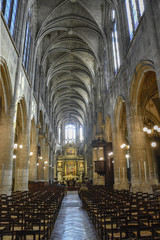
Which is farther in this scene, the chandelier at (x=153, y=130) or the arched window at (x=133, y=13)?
the arched window at (x=133, y=13)

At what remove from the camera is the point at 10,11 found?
1295 centimetres

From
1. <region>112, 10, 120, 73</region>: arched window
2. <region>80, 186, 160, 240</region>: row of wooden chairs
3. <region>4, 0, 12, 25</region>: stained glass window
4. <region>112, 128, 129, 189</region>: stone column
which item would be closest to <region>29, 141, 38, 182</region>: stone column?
<region>112, 128, 129, 189</region>: stone column

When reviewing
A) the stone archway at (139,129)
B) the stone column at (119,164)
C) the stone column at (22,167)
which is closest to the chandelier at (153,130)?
the stone archway at (139,129)

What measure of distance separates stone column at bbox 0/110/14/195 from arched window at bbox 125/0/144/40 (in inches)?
395

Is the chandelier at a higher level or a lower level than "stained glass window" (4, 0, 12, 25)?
lower

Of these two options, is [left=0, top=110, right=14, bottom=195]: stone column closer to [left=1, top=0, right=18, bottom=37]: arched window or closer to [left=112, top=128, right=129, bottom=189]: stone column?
[left=1, top=0, right=18, bottom=37]: arched window

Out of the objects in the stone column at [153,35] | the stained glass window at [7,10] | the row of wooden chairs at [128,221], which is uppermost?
the stained glass window at [7,10]

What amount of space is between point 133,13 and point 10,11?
8306 mm

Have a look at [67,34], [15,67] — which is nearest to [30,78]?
[15,67]

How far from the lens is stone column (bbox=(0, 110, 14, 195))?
11.6 m

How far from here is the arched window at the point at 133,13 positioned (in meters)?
11.8

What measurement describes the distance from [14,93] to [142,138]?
29.4 ft

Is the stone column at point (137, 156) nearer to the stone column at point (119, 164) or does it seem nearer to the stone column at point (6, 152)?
the stone column at point (119, 164)

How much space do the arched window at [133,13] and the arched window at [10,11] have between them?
8093 millimetres
